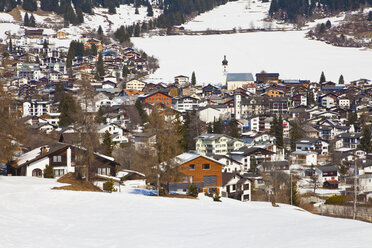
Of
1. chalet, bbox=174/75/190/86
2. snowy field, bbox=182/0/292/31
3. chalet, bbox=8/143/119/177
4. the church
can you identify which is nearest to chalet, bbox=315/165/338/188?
chalet, bbox=8/143/119/177

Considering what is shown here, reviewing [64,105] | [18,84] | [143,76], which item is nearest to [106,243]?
[64,105]

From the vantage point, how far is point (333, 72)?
3081 inches

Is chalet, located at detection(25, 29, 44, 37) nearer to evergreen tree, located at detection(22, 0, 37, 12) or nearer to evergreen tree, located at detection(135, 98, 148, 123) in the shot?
evergreen tree, located at detection(22, 0, 37, 12)

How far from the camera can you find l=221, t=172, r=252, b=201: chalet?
2402cm

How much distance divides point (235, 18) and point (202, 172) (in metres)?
106

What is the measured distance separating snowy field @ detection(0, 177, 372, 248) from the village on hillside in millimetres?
2837

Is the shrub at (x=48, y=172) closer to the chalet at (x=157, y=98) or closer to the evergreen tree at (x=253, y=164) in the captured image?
the evergreen tree at (x=253, y=164)

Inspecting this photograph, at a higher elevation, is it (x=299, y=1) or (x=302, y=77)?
(x=299, y=1)

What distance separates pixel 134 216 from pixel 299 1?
117 meters

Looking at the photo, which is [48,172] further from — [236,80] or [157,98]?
[236,80]

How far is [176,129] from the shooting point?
60.5 feet

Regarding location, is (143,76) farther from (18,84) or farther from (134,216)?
(134,216)

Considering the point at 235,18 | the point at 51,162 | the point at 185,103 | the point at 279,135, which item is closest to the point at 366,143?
the point at 279,135

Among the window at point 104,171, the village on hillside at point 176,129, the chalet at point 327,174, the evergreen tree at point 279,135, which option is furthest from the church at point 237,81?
the window at point 104,171
